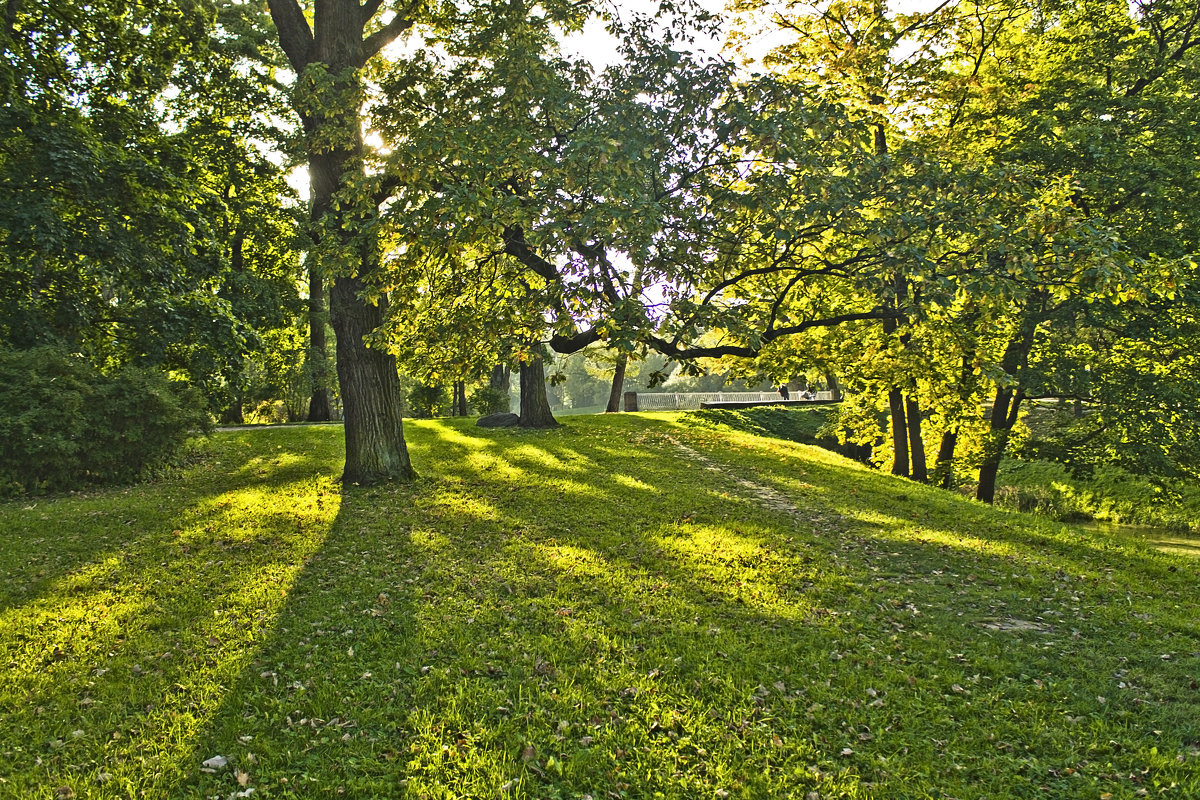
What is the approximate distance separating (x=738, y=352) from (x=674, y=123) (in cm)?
344

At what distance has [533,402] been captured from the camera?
19.7 metres

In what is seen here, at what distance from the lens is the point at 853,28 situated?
14.3 meters

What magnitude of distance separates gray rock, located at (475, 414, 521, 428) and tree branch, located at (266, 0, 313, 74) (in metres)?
11.6

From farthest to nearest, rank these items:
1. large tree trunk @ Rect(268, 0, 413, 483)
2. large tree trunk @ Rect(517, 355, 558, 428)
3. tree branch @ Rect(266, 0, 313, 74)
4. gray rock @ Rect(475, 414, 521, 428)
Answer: gray rock @ Rect(475, 414, 521, 428) < large tree trunk @ Rect(517, 355, 558, 428) < tree branch @ Rect(266, 0, 313, 74) < large tree trunk @ Rect(268, 0, 413, 483)

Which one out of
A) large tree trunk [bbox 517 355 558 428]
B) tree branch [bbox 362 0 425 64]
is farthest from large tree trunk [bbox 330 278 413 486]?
large tree trunk [bbox 517 355 558 428]

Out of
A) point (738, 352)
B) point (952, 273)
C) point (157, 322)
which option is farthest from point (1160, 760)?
point (157, 322)

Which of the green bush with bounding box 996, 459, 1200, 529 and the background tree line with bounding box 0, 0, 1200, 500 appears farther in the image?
the green bush with bounding box 996, 459, 1200, 529

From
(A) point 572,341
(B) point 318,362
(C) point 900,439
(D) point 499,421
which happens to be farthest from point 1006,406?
(B) point 318,362

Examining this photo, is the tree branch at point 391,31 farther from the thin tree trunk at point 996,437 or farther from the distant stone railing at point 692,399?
the distant stone railing at point 692,399

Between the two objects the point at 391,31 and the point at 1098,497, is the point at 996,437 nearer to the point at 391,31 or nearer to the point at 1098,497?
the point at 1098,497

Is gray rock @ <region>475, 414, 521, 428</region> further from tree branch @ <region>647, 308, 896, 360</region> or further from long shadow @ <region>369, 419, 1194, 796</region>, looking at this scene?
tree branch @ <region>647, 308, 896, 360</region>

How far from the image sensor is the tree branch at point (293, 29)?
35.8ft

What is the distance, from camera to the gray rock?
20278 millimetres

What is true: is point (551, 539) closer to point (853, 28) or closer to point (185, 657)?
point (185, 657)
